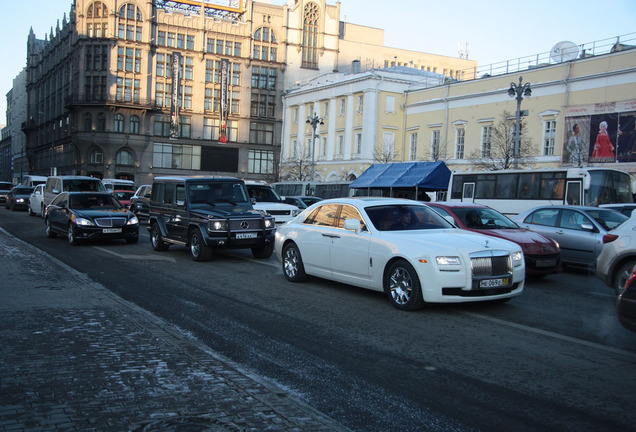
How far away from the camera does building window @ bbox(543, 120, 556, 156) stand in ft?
132

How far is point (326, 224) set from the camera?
1015cm

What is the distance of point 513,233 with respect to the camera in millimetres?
11750

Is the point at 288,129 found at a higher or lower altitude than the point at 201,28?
lower

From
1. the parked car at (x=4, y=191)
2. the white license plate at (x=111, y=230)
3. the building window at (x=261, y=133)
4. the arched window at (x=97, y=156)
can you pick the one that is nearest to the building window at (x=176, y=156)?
the arched window at (x=97, y=156)

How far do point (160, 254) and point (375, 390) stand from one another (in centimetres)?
1120

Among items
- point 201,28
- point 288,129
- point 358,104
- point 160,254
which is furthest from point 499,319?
point 201,28

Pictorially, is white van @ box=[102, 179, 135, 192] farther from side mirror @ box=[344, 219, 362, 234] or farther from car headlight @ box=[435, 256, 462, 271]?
car headlight @ box=[435, 256, 462, 271]

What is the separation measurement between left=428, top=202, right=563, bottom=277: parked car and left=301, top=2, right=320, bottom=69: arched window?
6822 centimetres

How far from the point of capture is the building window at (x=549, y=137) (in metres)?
40.3

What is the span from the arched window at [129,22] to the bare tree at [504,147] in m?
46.3

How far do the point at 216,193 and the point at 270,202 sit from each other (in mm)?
5543

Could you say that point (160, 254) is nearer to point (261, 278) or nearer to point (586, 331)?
point (261, 278)

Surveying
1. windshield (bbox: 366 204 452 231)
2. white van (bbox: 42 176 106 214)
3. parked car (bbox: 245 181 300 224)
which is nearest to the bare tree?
parked car (bbox: 245 181 300 224)

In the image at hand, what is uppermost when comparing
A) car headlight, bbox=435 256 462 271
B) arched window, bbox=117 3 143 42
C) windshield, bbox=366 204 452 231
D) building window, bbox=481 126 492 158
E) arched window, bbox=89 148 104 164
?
arched window, bbox=117 3 143 42
